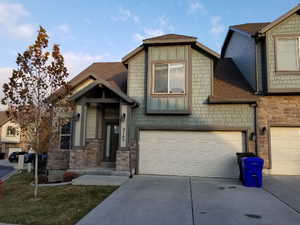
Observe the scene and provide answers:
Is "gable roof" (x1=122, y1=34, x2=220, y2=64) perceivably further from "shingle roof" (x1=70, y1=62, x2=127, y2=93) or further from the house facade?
"shingle roof" (x1=70, y1=62, x2=127, y2=93)

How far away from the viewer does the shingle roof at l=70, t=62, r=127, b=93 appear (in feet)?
35.9

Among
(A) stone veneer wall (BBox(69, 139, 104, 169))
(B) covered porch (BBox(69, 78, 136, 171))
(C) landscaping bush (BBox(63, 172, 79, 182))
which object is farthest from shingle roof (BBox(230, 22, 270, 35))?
(C) landscaping bush (BBox(63, 172, 79, 182))

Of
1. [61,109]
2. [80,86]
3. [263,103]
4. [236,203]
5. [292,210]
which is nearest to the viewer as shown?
[292,210]

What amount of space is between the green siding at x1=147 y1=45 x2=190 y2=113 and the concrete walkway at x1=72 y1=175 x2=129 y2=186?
3.30 m

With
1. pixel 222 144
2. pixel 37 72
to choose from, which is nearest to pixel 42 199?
pixel 37 72

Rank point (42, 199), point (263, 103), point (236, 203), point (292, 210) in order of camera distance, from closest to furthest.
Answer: point (292, 210) → point (236, 203) → point (42, 199) → point (263, 103)

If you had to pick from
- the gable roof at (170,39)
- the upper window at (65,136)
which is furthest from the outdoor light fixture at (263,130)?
the upper window at (65,136)

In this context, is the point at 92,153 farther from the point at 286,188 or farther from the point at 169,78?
the point at 286,188

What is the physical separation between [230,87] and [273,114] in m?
2.20

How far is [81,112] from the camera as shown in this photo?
927 cm

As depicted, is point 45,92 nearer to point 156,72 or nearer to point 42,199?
point 42,199

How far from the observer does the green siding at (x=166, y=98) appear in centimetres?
917

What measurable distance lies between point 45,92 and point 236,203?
20.6 feet

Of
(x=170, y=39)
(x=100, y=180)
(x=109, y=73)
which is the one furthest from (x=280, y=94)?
(x=109, y=73)
